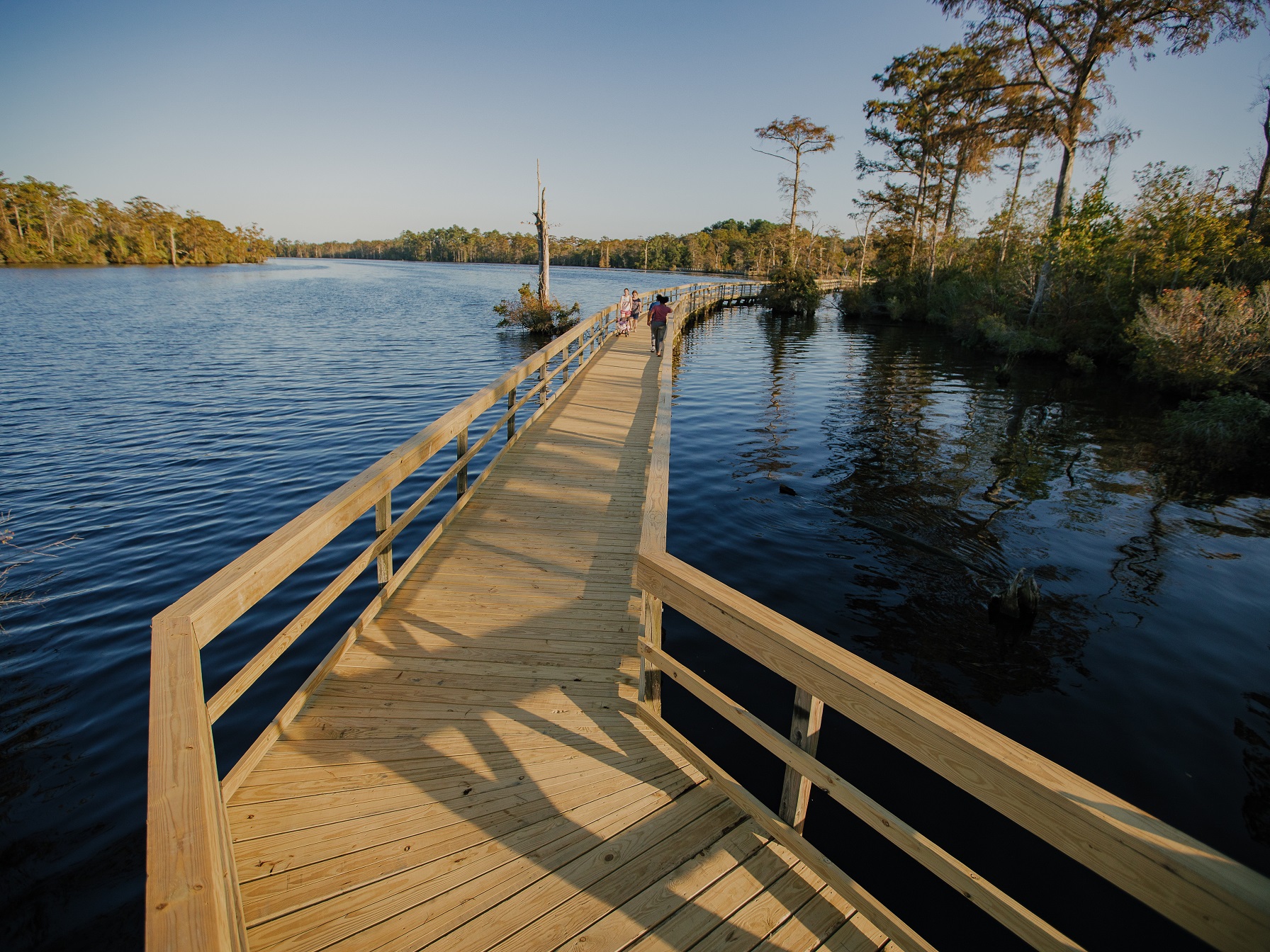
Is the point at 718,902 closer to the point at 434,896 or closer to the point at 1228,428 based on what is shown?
the point at 434,896

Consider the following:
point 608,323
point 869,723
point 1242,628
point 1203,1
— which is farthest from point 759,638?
point 1203,1

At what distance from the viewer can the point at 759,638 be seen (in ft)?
7.54

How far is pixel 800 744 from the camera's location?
7.45 ft

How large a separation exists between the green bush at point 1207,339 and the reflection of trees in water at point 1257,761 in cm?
1204

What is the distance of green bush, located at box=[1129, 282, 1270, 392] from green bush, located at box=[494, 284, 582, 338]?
19394 millimetres

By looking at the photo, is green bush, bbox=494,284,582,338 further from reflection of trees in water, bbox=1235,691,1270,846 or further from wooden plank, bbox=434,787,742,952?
wooden plank, bbox=434,787,742,952

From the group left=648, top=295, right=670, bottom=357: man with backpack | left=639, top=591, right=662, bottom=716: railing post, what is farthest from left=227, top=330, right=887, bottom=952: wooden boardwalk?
left=648, top=295, right=670, bottom=357: man with backpack

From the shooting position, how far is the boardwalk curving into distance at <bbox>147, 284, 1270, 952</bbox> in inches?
57.0

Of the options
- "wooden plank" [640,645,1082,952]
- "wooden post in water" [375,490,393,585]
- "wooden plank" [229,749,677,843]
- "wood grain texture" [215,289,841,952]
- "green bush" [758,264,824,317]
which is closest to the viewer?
"wooden plank" [640,645,1082,952]

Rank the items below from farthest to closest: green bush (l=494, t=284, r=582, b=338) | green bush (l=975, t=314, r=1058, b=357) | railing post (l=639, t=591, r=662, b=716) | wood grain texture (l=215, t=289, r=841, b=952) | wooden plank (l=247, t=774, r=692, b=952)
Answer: green bush (l=494, t=284, r=582, b=338)
green bush (l=975, t=314, r=1058, b=357)
railing post (l=639, t=591, r=662, b=716)
wood grain texture (l=215, t=289, r=841, b=952)
wooden plank (l=247, t=774, r=692, b=952)

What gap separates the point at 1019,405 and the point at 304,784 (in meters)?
17.4

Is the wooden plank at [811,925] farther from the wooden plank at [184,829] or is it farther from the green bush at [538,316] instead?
the green bush at [538,316]

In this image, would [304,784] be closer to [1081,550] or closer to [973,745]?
[973,745]

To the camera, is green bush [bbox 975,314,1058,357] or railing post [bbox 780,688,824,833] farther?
green bush [bbox 975,314,1058,357]
